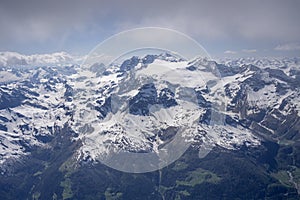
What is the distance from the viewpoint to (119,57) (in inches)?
2581

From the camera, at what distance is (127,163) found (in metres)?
188

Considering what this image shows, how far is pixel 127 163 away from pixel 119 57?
128 m

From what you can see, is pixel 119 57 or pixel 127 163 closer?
pixel 119 57
